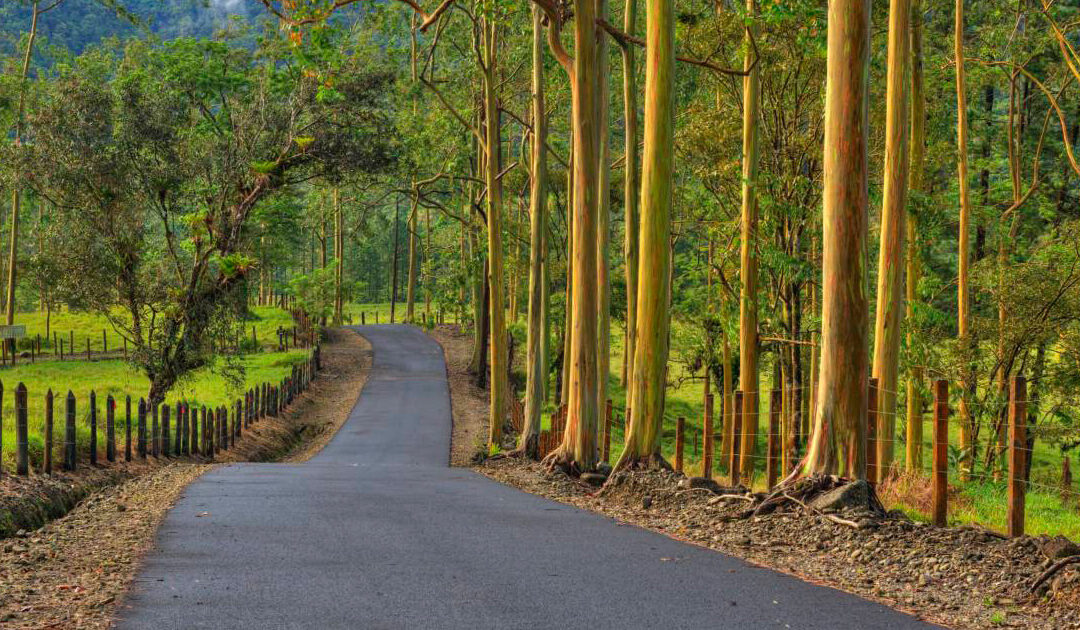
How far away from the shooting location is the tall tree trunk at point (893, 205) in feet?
54.7

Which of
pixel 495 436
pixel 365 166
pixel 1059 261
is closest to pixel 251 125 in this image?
pixel 365 166

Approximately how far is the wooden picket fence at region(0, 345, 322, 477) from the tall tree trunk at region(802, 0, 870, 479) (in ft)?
30.4

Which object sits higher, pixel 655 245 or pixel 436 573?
pixel 655 245

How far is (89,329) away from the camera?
200 feet

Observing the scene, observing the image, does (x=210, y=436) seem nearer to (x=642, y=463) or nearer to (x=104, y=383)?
(x=642, y=463)

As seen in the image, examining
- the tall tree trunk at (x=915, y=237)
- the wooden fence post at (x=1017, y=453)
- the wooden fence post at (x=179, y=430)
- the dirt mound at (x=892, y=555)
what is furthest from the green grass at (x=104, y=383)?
the wooden fence post at (x=1017, y=453)

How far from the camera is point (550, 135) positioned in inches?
1517

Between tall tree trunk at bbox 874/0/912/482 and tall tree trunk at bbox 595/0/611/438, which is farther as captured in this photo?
tall tree trunk at bbox 595/0/611/438

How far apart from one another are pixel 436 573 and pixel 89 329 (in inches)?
2313

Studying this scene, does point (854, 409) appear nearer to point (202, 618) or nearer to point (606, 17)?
point (202, 618)

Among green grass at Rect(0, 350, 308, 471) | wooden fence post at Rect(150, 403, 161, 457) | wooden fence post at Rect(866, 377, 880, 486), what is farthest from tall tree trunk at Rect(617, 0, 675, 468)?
green grass at Rect(0, 350, 308, 471)

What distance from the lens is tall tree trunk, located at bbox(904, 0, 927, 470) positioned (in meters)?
20.6

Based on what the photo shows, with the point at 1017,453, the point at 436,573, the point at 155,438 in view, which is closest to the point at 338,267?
the point at 155,438

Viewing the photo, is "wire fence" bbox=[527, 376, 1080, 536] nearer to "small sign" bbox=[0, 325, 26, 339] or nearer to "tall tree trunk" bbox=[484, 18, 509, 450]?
"tall tree trunk" bbox=[484, 18, 509, 450]
